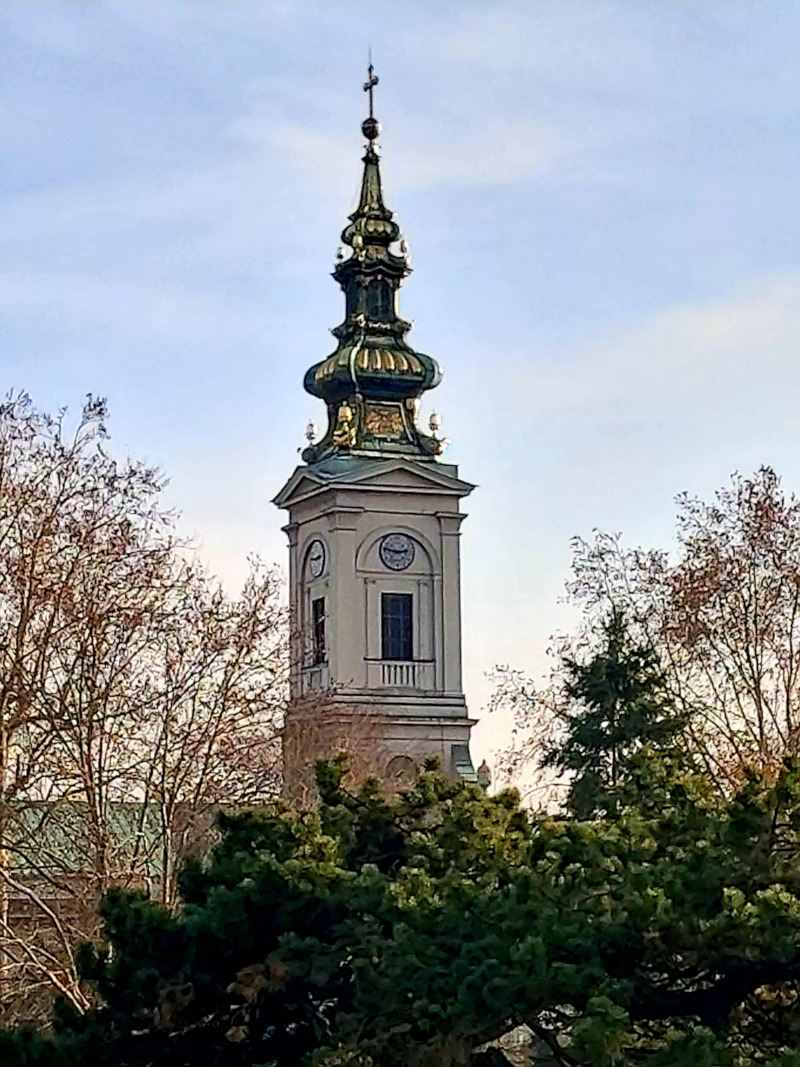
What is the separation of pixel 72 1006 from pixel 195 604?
8385mm

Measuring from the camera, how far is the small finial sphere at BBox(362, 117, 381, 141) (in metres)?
58.5

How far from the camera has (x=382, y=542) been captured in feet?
178

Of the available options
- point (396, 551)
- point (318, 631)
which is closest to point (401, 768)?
point (318, 631)

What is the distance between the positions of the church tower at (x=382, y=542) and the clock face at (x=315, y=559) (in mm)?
34

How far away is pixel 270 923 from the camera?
1583cm

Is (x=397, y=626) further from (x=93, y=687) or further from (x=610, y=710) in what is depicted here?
(x=93, y=687)

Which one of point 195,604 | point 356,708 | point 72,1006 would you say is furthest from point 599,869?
point 356,708

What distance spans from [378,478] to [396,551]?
1.92 m

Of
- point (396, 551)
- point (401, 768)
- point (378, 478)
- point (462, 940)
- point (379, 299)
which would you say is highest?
point (379, 299)

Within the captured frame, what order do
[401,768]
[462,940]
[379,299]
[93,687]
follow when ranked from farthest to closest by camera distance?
[379,299] < [401,768] < [93,687] < [462,940]

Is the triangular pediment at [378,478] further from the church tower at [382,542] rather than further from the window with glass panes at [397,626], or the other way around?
the window with glass panes at [397,626]

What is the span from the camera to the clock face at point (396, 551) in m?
54.4

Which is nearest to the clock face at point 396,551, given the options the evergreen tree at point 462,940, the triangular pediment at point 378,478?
the triangular pediment at point 378,478

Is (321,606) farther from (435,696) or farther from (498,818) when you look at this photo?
(498,818)
